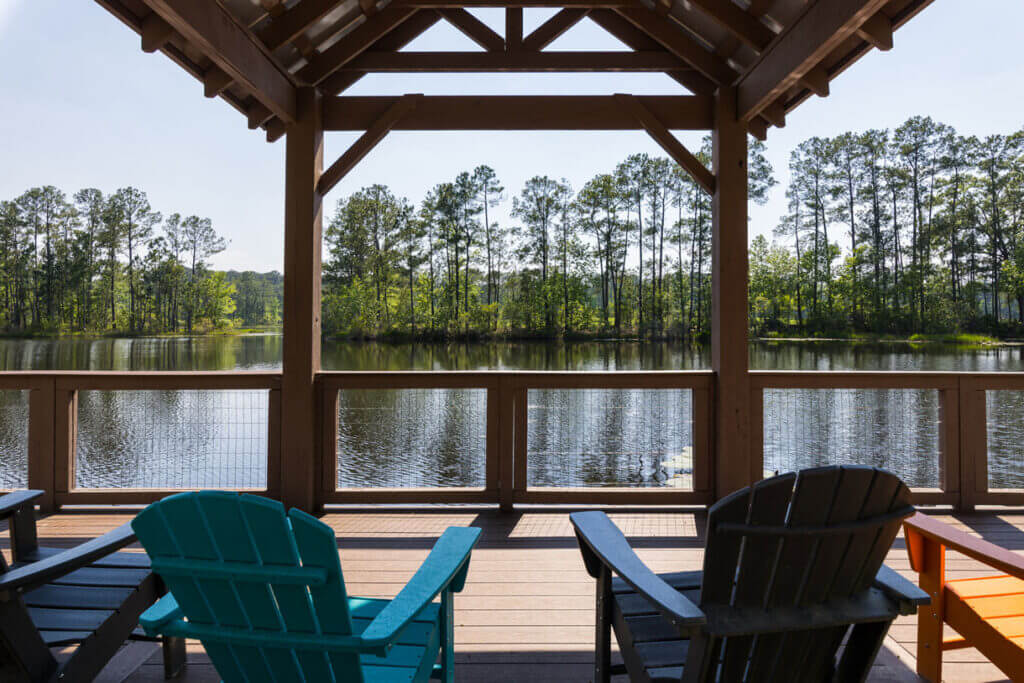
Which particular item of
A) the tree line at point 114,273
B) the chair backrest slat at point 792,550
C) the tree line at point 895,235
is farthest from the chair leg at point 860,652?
the tree line at point 895,235

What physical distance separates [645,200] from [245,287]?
65.7ft

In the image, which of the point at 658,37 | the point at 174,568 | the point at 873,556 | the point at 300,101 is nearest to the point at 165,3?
the point at 300,101

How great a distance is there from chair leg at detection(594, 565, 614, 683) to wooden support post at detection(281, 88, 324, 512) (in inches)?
106

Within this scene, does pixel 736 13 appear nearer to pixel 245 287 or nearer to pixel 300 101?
pixel 300 101

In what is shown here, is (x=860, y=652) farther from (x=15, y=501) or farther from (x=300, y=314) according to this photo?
(x=300, y=314)

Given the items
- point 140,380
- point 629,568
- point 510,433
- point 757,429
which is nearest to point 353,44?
point 140,380

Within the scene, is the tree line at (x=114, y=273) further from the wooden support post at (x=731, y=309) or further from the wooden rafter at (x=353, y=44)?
the wooden support post at (x=731, y=309)

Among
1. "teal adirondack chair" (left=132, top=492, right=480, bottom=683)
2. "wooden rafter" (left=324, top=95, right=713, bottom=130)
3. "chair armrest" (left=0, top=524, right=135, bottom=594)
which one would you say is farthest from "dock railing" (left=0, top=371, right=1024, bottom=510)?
"teal adirondack chair" (left=132, top=492, right=480, bottom=683)

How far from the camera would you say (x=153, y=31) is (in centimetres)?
286

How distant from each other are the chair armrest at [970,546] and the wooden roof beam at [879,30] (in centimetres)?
210

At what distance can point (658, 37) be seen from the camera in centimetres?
402

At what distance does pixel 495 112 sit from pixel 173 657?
345cm

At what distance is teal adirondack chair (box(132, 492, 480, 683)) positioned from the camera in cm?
124

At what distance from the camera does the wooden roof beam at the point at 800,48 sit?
2.77 metres
